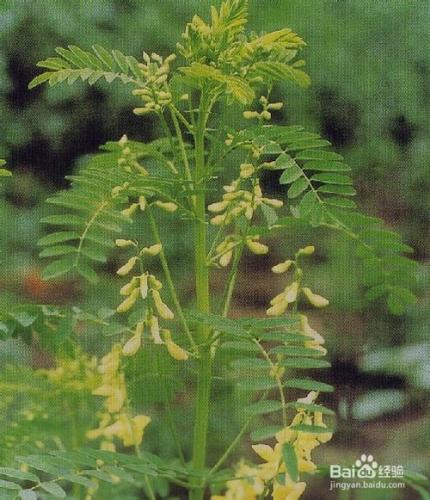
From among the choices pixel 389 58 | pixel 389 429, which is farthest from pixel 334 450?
pixel 389 58

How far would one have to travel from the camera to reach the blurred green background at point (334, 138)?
2.28m

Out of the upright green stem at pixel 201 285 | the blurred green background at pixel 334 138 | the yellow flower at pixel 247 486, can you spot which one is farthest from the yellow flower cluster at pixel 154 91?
the blurred green background at pixel 334 138

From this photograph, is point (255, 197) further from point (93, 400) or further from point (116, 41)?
point (116, 41)

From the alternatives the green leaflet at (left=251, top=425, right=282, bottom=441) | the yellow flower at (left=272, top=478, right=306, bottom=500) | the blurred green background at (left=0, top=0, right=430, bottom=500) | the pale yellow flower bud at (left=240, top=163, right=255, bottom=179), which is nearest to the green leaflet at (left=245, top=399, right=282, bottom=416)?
the green leaflet at (left=251, top=425, right=282, bottom=441)

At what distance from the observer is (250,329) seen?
1178 millimetres

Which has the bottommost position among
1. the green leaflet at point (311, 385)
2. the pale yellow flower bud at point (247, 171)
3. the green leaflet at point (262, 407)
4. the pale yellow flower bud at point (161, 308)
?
the green leaflet at point (262, 407)

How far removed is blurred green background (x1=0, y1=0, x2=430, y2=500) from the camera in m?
2.28

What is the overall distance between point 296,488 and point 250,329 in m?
0.20

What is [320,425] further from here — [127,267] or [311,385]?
[127,267]

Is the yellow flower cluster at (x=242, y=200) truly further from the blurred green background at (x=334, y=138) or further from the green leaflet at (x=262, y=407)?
the blurred green background at (x=334, y=138)

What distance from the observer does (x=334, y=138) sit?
2.46m

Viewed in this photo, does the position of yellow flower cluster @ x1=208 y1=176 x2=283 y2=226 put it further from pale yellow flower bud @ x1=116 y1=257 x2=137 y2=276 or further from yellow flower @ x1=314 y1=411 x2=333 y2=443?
yellow flower @ x1=314 y1=411 x2=333 y2=443

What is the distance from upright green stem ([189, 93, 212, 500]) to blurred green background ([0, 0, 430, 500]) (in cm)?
100

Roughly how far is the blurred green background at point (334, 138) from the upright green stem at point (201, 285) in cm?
100
